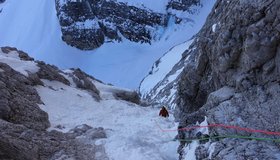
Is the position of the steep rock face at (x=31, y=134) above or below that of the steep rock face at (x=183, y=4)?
below

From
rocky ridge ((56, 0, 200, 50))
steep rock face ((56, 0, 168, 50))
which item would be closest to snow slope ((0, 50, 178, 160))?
rocky ridge ((56, 0, 200, 50))

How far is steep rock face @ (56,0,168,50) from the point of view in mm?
94562

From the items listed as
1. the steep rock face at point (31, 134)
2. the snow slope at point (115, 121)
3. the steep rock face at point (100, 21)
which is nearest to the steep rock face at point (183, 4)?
the steep rock face at point (100, 21)

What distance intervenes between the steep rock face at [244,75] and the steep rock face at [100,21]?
264 feet

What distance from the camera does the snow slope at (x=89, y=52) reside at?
270 ft

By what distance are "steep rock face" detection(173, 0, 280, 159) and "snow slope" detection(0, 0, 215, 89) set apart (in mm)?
60153

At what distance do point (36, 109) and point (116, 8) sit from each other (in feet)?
259

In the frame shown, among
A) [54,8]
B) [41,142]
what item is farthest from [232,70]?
[54,8]

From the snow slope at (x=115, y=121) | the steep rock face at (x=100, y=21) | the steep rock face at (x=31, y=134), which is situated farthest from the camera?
the steep rock face at (x=100, y=21)

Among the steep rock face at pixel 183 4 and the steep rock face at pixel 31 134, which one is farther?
the steep rock face at pixel 183 4

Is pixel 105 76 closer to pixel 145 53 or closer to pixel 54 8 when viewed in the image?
pixel 145 53

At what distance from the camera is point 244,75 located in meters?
11.9

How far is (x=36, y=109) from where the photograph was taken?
19.5 metres

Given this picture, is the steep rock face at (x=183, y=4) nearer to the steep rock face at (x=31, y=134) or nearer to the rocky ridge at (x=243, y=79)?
the steep rock face at (x=31, y=134)
